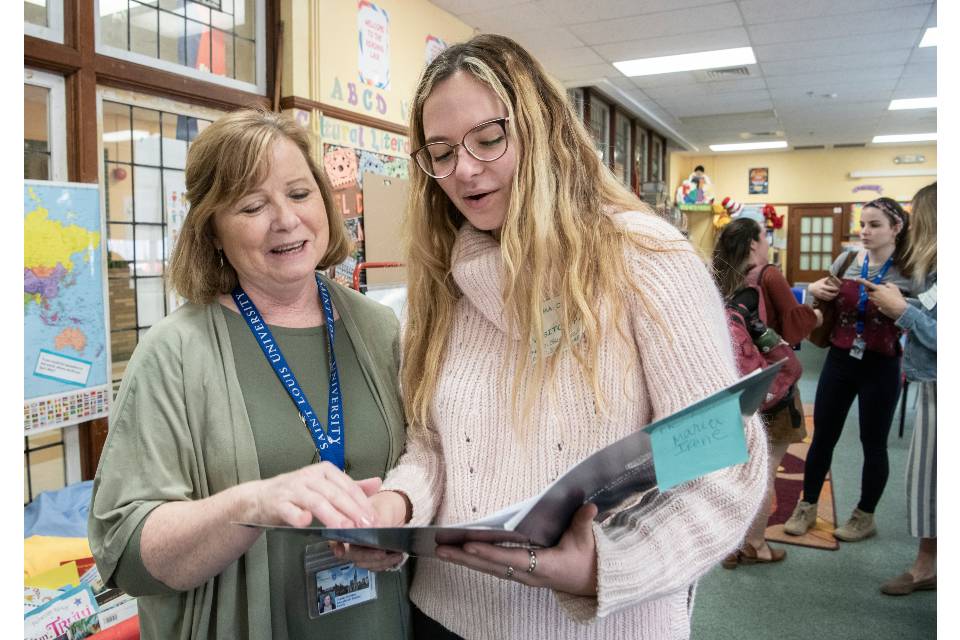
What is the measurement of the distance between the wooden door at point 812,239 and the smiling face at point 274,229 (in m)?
13.6

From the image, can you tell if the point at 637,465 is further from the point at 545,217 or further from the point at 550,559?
the point at 545,217

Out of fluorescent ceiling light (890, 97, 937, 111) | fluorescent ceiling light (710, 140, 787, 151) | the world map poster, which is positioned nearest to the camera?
the world map poster

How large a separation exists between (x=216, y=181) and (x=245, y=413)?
414mm

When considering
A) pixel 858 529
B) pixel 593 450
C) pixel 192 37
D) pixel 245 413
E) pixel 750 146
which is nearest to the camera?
pixel 593 450

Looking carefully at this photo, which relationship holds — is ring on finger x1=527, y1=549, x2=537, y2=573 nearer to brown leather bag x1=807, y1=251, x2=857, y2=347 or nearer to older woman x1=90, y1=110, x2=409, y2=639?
older woman x1=90, y1=110, x2=409, y2=639

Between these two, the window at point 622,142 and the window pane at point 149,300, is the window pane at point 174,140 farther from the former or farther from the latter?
the window at point 622,142

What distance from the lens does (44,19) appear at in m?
2.46

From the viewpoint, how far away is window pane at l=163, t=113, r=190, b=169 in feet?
9.71

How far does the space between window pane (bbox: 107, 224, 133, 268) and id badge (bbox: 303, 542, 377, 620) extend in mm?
2067

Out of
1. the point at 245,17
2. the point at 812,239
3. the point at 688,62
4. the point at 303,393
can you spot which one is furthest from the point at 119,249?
the point at 812,239

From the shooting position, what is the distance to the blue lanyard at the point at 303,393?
118 cm

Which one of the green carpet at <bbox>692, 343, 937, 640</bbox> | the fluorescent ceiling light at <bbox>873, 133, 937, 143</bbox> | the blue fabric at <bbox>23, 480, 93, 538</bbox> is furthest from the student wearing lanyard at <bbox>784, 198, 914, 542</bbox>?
the fluorescent ceiling light at <bbox>873, 133, 937, 143</bbox>

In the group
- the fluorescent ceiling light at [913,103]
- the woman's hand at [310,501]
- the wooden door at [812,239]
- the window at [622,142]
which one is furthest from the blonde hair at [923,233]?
the wooden door at [812,239]

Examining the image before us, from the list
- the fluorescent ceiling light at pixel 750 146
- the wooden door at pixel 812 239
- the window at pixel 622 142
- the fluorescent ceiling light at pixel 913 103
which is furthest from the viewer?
the wooden door at pixel 812 239
